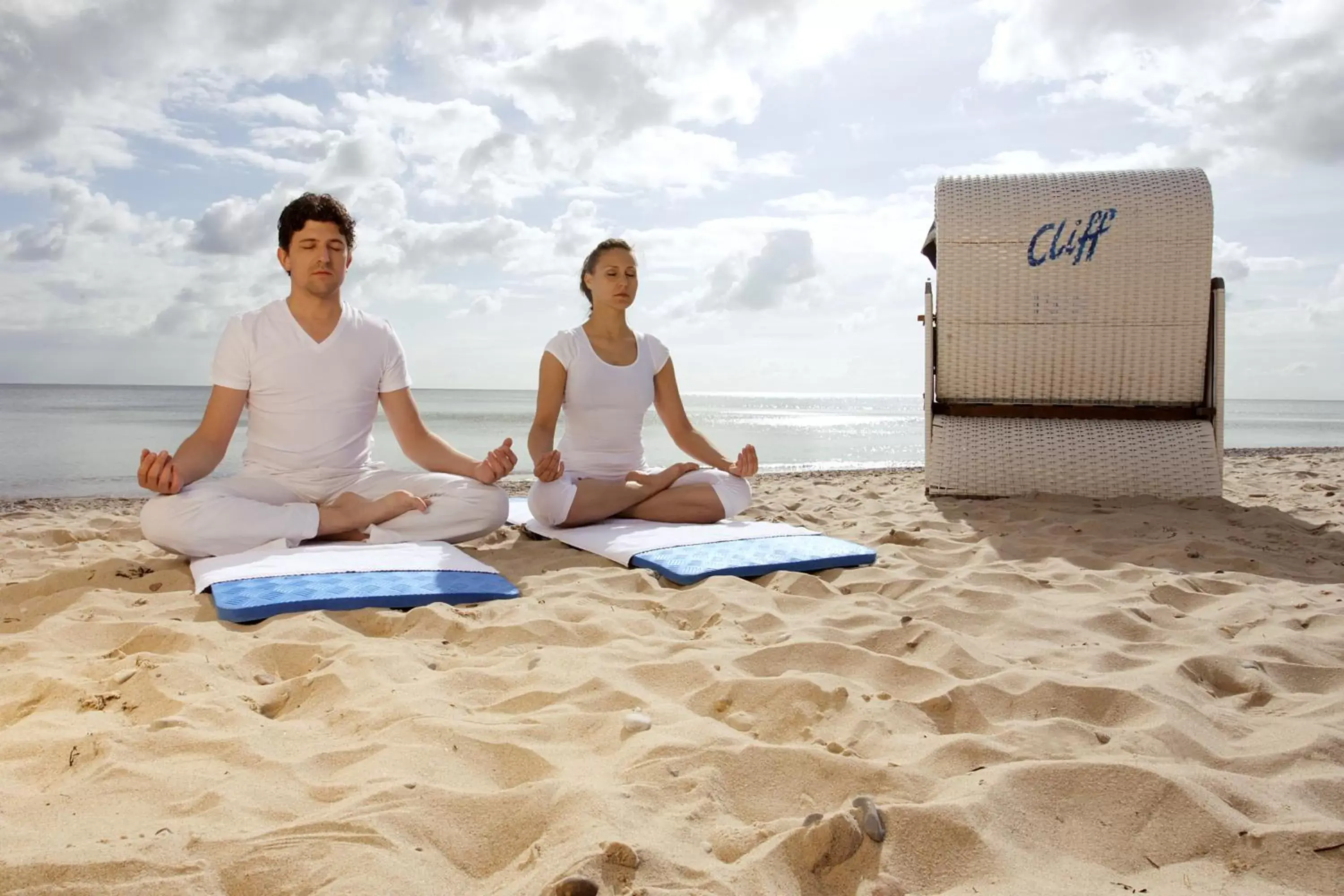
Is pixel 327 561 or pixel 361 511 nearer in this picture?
pixel 327 561

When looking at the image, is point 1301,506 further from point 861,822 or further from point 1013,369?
point 861,822

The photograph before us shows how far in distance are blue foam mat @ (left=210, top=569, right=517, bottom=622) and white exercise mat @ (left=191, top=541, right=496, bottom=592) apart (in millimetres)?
38

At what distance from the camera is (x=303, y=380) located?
13.0ft

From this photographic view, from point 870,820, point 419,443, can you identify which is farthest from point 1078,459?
point 870,820

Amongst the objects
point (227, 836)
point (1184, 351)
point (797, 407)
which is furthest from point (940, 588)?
point (797, 407)

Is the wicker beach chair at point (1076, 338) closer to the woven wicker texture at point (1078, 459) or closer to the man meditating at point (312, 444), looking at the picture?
the woven wicker texture at point (1078, 459)

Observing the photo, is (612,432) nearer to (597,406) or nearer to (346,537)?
(597,406)

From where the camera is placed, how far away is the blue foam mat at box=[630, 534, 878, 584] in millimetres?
3486

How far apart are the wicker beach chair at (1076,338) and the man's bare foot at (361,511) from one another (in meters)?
3.15

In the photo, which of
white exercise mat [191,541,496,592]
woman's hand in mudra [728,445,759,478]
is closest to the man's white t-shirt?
white exercise mat [191,541,496,592]

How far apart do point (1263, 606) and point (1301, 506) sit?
Result: 113 inches

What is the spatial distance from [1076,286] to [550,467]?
Result: 3566 mm

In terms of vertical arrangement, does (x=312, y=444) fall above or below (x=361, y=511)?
above

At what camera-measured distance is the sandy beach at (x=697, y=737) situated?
143cm
